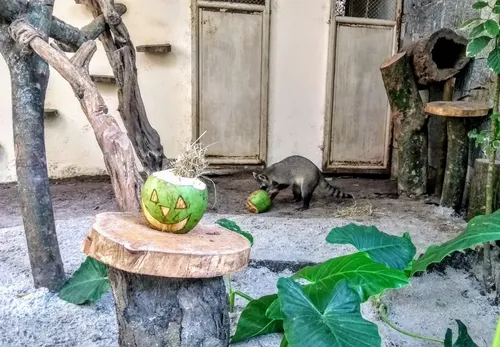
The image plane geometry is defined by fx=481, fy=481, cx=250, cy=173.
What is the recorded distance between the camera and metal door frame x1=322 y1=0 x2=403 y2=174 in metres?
4.25

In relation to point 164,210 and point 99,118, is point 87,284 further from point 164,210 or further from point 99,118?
point 164,210

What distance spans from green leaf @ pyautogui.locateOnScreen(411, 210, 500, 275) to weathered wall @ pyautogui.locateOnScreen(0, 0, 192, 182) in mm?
2907

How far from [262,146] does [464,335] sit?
10.1ft

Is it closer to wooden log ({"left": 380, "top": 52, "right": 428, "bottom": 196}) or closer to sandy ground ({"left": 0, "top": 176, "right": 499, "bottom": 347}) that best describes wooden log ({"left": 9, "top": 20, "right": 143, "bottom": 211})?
sandy ground ({"left": 0, "top": 176, "right": 499, "bottom": 347})

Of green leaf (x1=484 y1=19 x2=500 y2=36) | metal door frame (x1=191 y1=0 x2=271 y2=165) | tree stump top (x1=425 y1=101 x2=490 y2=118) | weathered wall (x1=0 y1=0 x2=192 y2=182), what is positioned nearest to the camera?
green leaf (x1=484 y1=19 x2=500 y2=36)

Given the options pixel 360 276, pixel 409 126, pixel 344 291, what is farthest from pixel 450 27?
pixel 344 291

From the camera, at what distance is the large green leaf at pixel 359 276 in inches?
49.0

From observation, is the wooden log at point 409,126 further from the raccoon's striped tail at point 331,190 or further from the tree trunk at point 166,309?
the tree trunk at point 166,309

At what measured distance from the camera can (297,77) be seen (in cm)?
432

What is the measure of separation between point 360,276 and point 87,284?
1018 mm

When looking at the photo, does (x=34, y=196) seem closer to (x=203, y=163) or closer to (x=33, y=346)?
(x=33, y=346)

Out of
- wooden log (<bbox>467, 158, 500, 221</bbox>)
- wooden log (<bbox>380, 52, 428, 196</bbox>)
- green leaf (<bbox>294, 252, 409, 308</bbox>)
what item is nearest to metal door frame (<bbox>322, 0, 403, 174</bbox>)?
wooden log (<bbox>380, 52, 428, 196</bbox>)

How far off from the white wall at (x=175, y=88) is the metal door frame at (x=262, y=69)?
47 millimetres

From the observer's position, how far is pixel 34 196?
5.98 ft
